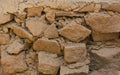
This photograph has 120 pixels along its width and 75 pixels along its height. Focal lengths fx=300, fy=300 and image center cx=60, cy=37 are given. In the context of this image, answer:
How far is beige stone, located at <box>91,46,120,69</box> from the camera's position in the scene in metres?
2.37

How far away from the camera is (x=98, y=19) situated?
7.48ft

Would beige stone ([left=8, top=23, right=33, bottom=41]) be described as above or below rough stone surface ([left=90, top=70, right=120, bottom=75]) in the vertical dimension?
above

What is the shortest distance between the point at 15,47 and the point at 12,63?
134mm

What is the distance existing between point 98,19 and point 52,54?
46 cm

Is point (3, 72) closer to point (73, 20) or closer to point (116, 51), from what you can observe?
point (73, 20)

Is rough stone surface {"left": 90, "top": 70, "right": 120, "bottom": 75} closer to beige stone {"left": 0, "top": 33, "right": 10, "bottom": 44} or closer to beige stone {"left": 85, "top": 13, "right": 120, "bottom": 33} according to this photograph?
beige stone {"left": 85, "top": 13, "right": 120, "bottom": 33}

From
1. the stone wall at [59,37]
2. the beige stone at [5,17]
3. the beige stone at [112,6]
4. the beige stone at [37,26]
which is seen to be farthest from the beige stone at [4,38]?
the beige stone at [112,6]

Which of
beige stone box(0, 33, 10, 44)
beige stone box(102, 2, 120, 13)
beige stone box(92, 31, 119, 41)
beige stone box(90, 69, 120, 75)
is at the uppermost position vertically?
beige stone box(102, 2, 120, 13)

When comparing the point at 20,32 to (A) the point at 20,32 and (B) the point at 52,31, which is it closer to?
(A) the point at 20,32

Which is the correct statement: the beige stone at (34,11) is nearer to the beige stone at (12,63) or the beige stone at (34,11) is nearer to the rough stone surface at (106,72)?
the beige stone at (12,63)

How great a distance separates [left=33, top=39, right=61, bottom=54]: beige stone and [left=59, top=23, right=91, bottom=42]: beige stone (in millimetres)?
102

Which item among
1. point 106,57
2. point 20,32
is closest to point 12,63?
point 20,32

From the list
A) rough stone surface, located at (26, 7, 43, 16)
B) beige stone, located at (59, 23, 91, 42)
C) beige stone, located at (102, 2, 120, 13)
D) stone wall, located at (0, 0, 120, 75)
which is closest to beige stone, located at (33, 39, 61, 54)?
stone wall, located at (0, 0, 120, 75)

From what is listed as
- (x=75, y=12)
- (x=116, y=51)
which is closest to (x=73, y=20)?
(x=75, y=12)
